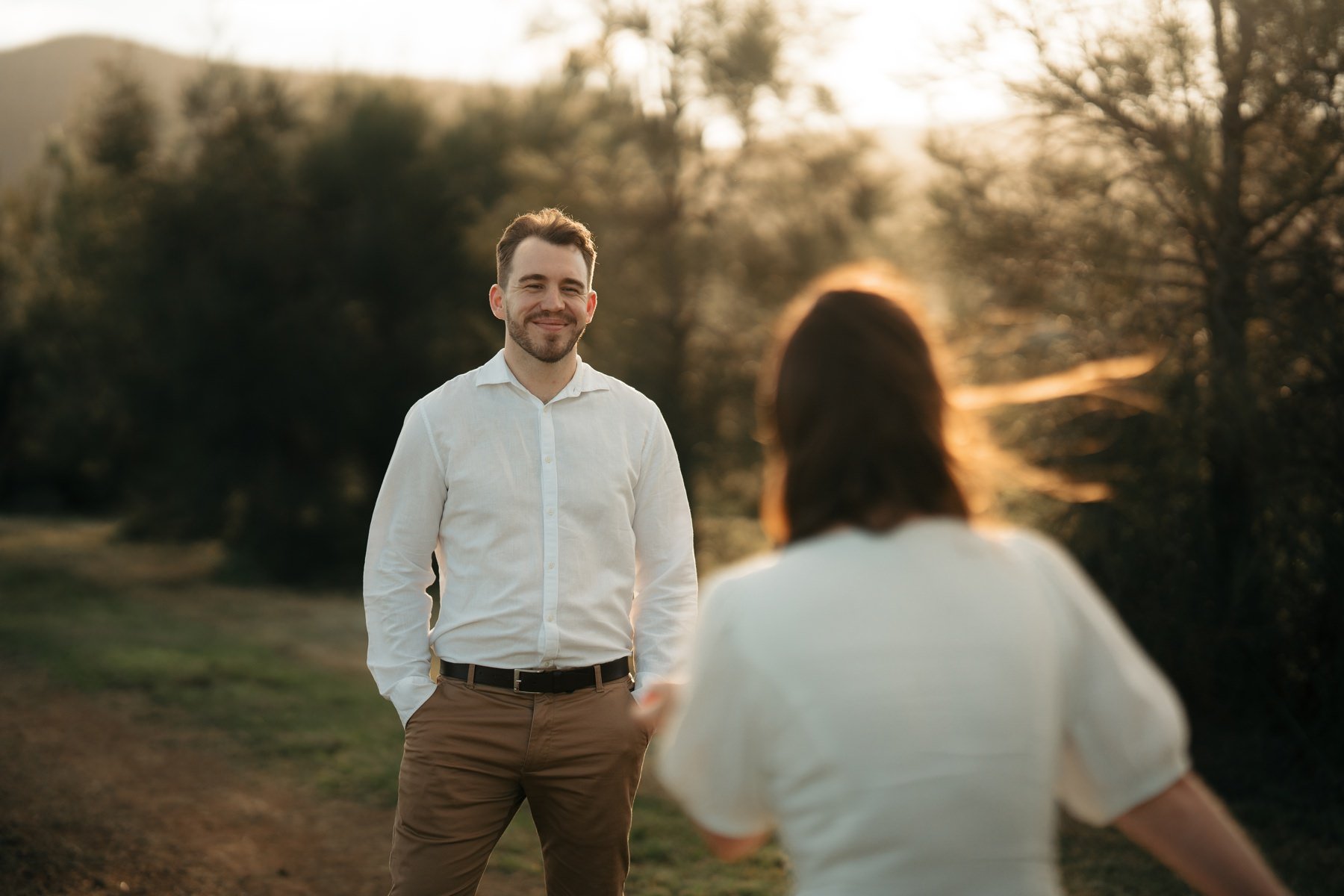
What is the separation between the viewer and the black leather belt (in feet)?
9.23

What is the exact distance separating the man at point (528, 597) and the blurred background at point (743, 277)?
1.11 meters

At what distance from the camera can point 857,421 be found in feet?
4.53

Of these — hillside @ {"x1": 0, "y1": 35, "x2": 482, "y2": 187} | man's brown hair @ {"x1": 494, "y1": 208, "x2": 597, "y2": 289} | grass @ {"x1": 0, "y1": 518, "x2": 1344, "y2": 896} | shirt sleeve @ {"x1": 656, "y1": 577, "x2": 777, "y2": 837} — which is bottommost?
grass @ {"x1": 0, "y1": 518, "x2": 1344, "y2": 896}

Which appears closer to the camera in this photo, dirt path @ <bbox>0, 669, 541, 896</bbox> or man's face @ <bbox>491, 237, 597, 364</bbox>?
man's face @ <bbox>491, 237, 597, 364</bbox>

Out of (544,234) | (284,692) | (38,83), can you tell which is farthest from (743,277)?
(38,83)

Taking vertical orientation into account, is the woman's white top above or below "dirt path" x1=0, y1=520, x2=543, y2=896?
above

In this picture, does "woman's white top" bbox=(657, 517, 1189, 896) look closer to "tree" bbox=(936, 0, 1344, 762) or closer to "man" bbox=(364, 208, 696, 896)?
"man" bbox=(364, 208, 696, 896)

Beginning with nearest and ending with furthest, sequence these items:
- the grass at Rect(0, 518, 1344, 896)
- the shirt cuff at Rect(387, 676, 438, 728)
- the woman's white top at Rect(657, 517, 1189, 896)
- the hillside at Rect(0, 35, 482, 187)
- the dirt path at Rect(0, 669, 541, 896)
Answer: the woman's white top at Rect(657, 517, 1189, 896) < the shirt cuff at Rect(387, 676, 438, 728) < the dirt path at Rect(0, 669, 541, 896) < the grass at Rect(0, 518, 1344, 896) < the hillside at Rect(0, 35, 482, 187)

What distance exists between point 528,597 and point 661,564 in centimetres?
43

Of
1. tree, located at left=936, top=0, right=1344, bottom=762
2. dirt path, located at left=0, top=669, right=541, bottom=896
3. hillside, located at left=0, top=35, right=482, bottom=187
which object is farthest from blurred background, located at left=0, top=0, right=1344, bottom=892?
hillside, located at left=0, top=35, right=482, bottom=187

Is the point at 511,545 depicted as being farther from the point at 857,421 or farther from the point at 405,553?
the point at 857,421

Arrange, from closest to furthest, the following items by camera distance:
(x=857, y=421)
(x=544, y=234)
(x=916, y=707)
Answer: (x=916, y=707), (x=857, y=421), (x=544, y=234)

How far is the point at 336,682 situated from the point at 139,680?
149cm

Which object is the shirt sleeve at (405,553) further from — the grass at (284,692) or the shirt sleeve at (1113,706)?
the grass at (284,692)
